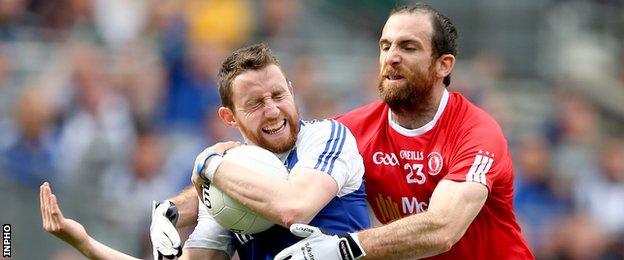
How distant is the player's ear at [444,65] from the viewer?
7.12 m

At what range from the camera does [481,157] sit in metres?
6.67

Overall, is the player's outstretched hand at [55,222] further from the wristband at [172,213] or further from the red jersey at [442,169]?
the red jersey at [442,169]

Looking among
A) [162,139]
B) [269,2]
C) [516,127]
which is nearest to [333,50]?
[269,2]

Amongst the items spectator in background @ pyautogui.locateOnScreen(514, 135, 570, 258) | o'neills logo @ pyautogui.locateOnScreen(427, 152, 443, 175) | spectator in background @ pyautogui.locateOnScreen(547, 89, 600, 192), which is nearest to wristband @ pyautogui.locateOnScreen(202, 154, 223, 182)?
o'neills logo @ pyautogui.locateOnScreen(427, 152, 443, 175)

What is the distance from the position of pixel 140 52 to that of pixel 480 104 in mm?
3302

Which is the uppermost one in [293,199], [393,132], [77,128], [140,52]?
[140,52]

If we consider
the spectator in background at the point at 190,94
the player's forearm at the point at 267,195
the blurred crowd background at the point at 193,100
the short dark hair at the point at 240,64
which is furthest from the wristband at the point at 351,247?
the spectator in background at the point at 190,94

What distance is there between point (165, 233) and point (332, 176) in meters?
0.84

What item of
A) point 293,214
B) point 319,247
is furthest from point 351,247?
point 293,214

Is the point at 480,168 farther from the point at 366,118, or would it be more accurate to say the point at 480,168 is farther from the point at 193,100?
the point at 193,100

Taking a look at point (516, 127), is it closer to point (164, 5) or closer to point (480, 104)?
point (480, 104)

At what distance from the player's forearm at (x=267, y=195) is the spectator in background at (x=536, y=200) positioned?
6311 mm

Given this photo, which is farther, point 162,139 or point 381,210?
point 162,139

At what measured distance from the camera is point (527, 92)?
14.9 m
